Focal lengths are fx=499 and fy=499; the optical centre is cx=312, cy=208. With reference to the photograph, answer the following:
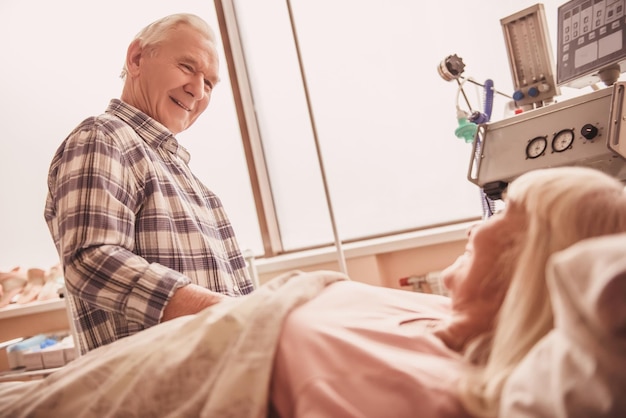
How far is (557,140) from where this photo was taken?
4.31ft

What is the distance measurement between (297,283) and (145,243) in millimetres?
505

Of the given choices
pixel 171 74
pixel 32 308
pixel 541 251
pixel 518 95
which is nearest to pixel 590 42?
pixel 518 95

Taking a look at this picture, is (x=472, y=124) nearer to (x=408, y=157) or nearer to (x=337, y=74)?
(x=408, y=157)

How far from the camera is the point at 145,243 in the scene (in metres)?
1.16

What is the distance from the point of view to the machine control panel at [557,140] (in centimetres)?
120

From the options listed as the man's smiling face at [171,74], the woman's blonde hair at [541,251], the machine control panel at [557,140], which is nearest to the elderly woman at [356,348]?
the woman's blonde hair at [541,251]

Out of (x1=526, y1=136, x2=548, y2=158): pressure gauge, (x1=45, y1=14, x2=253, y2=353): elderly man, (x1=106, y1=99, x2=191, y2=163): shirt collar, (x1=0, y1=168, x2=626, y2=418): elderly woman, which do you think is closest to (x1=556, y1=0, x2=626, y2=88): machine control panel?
(x1=526, y1=136, x2=548, y2=158): pressure gauge

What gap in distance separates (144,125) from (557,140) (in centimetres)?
108

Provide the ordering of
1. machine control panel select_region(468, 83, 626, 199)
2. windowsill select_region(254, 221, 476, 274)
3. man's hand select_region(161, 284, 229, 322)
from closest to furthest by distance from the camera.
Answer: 1. man's hand select_region(161, 284, 229, 322)
2. machine control panel select_region(468, 83, 626, 199)
3. windowsill select_region(254, 221, 476, 274)

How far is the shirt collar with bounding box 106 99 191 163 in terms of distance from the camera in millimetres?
1296

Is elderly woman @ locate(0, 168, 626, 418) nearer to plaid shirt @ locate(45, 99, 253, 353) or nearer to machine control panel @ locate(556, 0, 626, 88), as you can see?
plaid shirt @ locate(45, 99, 253, 353)

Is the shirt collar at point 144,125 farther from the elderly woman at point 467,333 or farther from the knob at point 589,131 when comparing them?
the knob at point 589,131

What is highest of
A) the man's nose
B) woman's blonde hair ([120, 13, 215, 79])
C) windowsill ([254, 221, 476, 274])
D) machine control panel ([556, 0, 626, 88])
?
woman's blonde hair ([120, 13, 215, 79])

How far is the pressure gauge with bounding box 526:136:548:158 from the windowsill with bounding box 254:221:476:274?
710 millimetres
